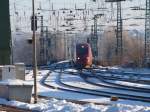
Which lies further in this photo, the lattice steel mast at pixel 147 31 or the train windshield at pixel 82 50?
the train windshield at pixel 82 50

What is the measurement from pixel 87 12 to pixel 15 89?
3469 centimetres

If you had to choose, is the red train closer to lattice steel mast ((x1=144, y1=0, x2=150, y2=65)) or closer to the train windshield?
the train windshield

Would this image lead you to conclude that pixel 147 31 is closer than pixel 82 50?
No

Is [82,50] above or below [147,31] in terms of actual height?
below

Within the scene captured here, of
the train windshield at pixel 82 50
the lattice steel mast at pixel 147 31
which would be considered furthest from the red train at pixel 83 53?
the lattice steel mast at pixel 147 31

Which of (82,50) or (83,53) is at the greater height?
(82,50)

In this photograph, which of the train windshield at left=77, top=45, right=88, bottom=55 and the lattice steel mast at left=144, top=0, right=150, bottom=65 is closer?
the lattice steel mast at left=144, top=0, right=150, bottom=65

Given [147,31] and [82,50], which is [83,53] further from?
[147,31]

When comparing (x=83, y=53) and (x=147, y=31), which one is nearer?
(x=83, y=53)

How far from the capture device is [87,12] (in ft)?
180

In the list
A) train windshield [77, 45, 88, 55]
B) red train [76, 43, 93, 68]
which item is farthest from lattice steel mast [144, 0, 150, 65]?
train windshield [77, 45, 88, 55]

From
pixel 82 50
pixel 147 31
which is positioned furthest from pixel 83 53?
pixel 147 31

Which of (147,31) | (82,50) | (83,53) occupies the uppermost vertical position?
(147,31)

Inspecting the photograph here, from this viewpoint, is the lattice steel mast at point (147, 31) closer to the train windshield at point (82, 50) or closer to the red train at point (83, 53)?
the red train at point (83, 53)
